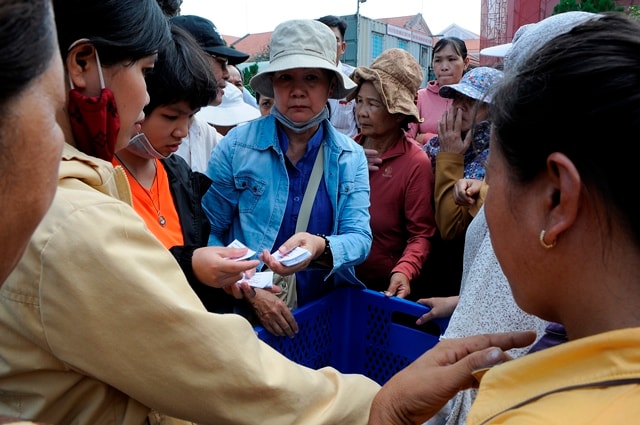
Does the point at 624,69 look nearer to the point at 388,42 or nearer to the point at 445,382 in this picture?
the point at 445,382

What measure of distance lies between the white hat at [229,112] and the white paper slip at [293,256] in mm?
2579

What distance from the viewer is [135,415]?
1244mm

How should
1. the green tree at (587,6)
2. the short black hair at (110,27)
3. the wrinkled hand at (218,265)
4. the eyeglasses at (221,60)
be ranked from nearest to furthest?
the short black hair at (110,27) → the wrinkled hand at (218,265) → the eyeglasses at (221,60) → the green tree at (587,6)

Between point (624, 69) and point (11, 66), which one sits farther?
point (624, 69)

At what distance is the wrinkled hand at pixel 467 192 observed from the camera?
2.68 metres

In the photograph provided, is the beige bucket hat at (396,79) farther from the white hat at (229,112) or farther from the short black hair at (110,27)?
the short black hair at (110,27)

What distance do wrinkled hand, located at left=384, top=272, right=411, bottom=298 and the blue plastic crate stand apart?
6.8 inches

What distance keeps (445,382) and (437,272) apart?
2.02 m

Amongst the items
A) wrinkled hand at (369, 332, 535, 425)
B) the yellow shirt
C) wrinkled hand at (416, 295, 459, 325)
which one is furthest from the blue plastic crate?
the yellow shirt

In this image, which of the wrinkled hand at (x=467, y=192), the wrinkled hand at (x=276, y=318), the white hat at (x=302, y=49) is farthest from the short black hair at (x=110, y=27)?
the wrinkled hand at (x=467, y=192)

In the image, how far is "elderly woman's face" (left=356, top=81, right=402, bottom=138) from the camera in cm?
346

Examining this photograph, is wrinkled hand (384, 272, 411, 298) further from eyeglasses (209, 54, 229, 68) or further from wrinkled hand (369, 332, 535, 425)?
eyeglasses (209, 54, 229, 68)

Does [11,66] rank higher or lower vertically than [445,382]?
higher

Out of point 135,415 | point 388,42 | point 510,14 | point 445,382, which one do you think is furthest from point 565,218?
point 388,42
